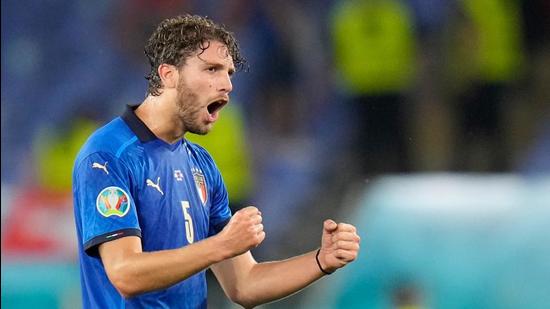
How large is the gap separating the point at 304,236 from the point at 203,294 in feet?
10.7

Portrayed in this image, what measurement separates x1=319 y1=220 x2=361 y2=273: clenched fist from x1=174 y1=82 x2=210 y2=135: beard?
509 mm

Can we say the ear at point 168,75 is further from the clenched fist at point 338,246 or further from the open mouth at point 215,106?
Answer: the clenched fist at point 338,246

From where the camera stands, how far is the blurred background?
6367mm

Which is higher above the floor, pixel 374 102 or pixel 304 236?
pixel 374 102

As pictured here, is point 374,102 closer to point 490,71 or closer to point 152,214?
point 490,71

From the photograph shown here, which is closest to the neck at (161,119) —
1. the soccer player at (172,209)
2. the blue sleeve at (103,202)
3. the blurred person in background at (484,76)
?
the soccer player at (172,209)

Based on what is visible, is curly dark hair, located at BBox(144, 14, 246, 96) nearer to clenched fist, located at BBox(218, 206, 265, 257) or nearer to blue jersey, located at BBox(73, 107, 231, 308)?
blue jersey, located at BBox(73, 107, 231, 308)

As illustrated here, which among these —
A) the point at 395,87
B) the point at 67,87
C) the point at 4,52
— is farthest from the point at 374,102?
the point at 4,52

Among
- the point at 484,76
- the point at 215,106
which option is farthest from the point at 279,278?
the point at 484,76

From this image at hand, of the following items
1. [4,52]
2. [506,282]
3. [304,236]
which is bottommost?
[506,282]

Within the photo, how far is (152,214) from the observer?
317 cm

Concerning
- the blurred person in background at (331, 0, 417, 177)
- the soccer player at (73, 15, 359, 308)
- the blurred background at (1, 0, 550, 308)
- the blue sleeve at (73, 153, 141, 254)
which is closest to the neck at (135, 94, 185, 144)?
the soccer player at (73, 15, 359, 308)

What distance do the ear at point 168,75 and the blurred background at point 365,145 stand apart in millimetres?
3253

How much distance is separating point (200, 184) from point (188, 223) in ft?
0.64
